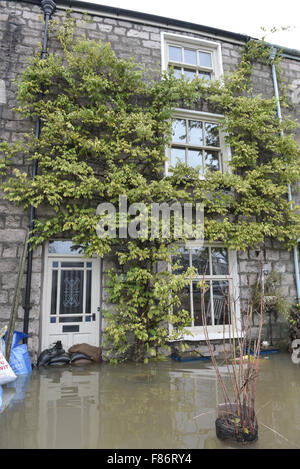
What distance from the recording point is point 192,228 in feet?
17.1

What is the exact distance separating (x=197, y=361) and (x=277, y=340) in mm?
1935

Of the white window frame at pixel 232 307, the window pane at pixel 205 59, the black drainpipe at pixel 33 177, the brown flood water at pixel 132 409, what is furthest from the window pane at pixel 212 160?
the brown flood water at pixel 132 409

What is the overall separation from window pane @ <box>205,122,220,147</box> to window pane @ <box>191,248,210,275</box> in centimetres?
238

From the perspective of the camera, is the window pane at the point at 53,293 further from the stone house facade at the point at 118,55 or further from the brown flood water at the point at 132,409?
the brown flood water at the point at 132,409

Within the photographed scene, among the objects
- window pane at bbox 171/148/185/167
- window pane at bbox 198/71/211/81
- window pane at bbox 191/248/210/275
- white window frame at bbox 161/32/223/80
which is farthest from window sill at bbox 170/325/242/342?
window pane at bbox 198/71/211/81

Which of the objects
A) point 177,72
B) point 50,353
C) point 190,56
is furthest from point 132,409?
point 190,56

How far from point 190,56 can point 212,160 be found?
2551mm

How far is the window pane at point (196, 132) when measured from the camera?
6.16m

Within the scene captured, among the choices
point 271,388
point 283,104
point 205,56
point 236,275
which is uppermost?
point 205,56

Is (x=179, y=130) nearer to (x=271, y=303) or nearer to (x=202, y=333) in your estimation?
(x=271, y=303)

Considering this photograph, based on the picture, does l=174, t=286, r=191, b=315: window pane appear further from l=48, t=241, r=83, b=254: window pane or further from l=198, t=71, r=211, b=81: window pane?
l=198, t=71, r=211, b=81: window pane
